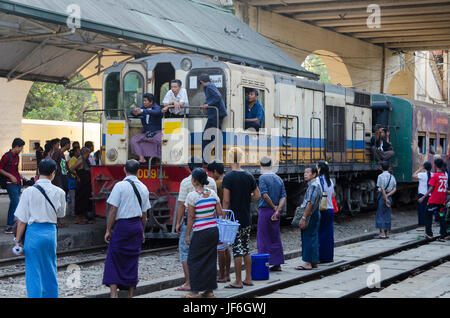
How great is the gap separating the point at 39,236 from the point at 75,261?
460cm

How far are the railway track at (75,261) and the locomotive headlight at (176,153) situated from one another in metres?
1.75

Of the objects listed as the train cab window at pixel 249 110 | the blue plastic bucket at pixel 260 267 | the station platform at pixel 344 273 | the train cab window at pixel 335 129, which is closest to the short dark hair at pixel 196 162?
the train cab window at pixel 249 110

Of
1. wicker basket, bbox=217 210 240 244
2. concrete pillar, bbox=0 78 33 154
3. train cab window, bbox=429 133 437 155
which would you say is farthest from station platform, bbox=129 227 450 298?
concrete pillar, bbox=0 78 33 154

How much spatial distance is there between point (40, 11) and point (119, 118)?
101 inches

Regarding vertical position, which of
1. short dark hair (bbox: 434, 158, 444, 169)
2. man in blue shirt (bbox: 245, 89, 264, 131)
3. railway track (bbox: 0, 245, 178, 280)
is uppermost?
man in blue shirt (bbox: 245, 89, 264, 131)

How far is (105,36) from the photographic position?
16.9m

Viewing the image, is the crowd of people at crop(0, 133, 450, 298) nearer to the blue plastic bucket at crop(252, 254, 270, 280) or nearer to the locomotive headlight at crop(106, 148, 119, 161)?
the blue plastic bucket at crop(252, 254, 270, 280)

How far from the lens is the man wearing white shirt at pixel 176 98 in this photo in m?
12.5

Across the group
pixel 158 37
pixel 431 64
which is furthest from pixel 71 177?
pixel 431 64

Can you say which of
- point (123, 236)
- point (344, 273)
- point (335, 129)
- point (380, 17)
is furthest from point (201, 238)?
point (380, 17)

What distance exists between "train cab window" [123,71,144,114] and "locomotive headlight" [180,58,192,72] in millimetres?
933

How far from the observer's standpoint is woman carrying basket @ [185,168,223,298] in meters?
8.09

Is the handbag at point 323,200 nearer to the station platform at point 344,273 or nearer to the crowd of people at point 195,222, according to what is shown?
the crowd of people at point 195,222
